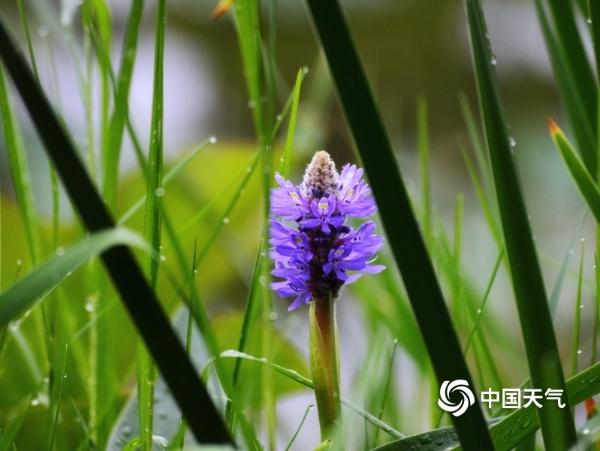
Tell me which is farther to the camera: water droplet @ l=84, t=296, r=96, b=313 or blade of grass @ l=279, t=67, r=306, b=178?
water droplet @ l=84, t=296, r=96, b=313

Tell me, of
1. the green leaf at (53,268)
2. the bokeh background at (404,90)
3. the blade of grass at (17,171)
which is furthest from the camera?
the bokeh background at (404,90)

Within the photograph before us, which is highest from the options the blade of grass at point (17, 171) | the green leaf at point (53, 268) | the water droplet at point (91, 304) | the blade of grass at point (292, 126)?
the blade of grass at point (17, 171)

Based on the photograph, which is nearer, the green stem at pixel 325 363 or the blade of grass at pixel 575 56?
the green stem at pixel 325 363

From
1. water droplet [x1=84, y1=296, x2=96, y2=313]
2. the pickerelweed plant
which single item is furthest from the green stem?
water droplet [x1=84, y1=296, x2=96, y2=313]

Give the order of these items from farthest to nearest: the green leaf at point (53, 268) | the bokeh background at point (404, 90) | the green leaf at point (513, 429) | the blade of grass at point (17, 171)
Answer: the bokeh background at point (404, 90) → the blade of grass at point (17, 171) → the green leaf at point (513, 429) → the green leaf at point (53, 268)


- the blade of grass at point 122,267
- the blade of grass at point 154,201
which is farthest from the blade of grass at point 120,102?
the blade of grass at point 122,267

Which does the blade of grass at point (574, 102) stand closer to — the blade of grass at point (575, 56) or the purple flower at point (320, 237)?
the blade of grass at point (575, 56)

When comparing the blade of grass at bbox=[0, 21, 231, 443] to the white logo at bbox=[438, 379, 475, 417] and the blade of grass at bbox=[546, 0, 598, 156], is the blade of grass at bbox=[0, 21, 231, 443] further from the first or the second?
the blade of grass at bbox=[546, 0, 598, 156]
